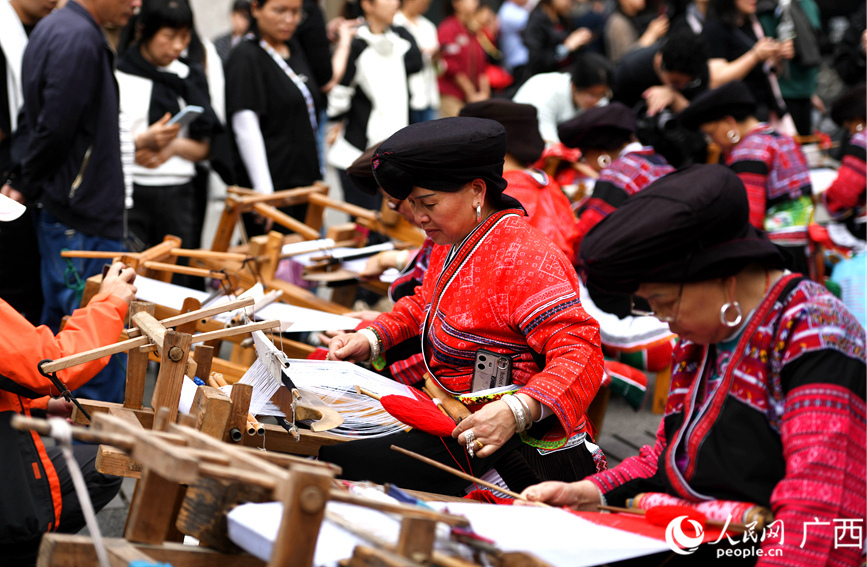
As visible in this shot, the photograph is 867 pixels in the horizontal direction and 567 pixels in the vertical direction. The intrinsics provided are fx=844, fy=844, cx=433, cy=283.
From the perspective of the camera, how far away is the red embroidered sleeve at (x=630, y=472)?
5.91 ft

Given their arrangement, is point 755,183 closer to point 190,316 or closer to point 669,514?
point 669,514

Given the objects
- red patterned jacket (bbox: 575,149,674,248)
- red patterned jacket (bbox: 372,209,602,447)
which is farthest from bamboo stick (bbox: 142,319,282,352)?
red patterned jacket (bbox: 575,149,674,248)

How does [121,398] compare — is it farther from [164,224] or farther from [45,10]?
[45,10]

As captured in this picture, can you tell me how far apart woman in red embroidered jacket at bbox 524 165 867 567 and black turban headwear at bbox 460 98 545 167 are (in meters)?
1.70

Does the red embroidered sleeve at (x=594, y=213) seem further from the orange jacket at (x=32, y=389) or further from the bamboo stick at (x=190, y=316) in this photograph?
the orange jacket at (x=32, y=389)

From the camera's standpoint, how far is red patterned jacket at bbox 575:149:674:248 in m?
3.92

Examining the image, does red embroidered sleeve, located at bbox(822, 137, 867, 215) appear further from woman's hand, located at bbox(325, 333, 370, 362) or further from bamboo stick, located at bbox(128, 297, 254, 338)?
bamboo stick, located at bbox(128, 297, 254, 338)

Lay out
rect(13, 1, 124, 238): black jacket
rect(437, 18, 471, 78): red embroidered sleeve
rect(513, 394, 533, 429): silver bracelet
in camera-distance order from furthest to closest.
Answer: rect(437, 18, 471, 78): red embroidered sleeve
rect(13, 1, 124, 238): black jacket
rect(513, 394, 533, 429): silver bracelet

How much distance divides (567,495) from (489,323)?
537mm

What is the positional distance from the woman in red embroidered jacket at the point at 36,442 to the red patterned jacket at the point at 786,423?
1430mm

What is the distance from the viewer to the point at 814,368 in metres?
1.44

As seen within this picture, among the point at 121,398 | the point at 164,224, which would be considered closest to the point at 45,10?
the point at 164,224

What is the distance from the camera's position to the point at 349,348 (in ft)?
7.94

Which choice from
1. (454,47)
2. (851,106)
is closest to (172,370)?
(851,106)
